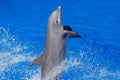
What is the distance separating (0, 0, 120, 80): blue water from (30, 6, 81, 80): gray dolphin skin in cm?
143

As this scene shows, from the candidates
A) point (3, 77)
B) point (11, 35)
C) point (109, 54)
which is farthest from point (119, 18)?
point (3, 77)

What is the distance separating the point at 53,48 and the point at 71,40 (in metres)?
3.53

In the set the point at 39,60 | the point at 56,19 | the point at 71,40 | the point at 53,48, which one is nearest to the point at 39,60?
the point at 39,60

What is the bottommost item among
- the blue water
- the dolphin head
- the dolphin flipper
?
the dolphin flipper

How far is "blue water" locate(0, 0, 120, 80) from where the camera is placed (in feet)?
24.7

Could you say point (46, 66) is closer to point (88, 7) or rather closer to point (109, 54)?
point (109, 54)

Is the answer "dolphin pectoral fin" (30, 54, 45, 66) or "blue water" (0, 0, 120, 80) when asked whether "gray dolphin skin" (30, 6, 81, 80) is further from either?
"blue water" (0, 0, 120, 80)


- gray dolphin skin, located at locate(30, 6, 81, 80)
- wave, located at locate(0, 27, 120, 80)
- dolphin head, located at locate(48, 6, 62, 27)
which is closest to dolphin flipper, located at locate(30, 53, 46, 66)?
gray dolphin skin, located at locate(30, 6, 81, 80)

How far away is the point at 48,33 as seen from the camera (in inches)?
223

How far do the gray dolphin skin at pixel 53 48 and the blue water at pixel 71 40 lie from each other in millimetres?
1430

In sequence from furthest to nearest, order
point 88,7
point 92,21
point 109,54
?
1. point 88,7
2. point 92,21
3. point 109,54

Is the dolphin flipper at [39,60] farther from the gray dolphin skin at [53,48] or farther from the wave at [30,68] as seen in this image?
the wave at [30,68]

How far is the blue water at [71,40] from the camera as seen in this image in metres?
7.53

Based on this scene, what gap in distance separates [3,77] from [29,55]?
107cm
